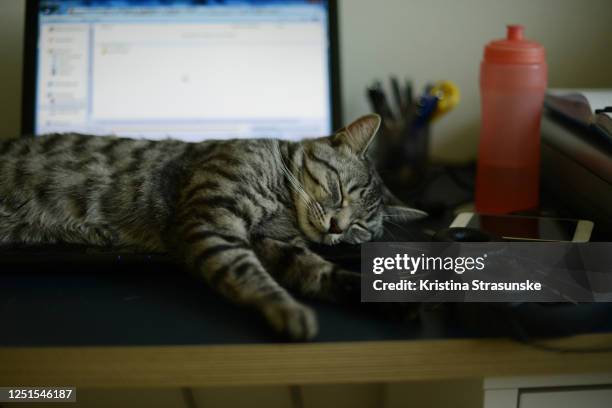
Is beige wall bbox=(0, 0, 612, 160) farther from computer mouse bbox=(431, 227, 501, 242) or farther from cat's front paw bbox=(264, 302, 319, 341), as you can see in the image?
cat's front paw bbox=(264, 302, 319, 341)

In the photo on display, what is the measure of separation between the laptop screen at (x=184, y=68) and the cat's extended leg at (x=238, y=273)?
1.35ft

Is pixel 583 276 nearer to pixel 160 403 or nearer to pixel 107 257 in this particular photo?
pixel 107 257

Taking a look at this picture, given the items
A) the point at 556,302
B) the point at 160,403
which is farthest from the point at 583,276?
the point at 160,403

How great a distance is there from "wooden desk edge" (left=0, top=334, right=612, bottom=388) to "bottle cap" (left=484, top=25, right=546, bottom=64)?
523 mm

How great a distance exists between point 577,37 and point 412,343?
998 millimetres

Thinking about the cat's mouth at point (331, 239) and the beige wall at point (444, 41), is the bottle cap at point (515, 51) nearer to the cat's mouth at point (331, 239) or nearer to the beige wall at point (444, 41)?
the beige wall at point (444, 41)

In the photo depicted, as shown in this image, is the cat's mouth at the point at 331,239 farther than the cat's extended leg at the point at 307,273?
Yes

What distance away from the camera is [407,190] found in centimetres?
118

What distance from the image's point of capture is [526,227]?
0.87 meters

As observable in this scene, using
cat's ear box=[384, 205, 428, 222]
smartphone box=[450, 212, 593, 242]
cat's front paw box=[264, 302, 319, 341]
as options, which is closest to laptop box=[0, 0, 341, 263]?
cat's ear box=[384, 205, 428, 222]

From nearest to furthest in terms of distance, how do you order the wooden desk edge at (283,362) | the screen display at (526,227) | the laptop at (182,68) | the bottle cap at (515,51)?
the wooden desk edge at (283,362) → the screen display at (526,227) → the bottle cap at (515,51) → the laptop at (182,68)

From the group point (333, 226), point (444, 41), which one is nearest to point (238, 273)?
point (333, 226)

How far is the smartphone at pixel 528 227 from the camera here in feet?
2.70

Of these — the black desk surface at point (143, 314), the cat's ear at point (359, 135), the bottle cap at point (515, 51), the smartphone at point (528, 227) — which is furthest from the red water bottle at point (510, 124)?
the black desk surface at point (143, 314)
